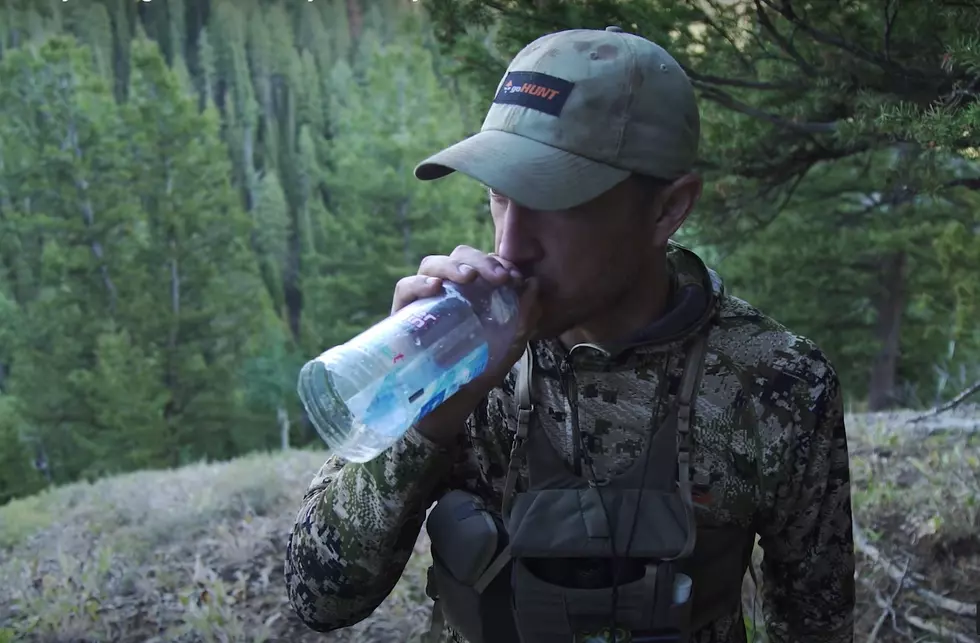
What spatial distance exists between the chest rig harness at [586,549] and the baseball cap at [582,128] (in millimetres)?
395

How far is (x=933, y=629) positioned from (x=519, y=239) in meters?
2.72

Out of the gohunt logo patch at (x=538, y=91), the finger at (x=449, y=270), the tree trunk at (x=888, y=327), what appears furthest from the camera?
the tree trunk at (x=888, y=327)

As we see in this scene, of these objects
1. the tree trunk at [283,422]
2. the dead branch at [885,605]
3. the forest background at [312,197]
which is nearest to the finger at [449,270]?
the forest background at [312,197]

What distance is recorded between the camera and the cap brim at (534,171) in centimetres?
138

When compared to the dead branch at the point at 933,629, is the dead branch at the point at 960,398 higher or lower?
higher

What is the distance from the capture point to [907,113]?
2295 millimetres

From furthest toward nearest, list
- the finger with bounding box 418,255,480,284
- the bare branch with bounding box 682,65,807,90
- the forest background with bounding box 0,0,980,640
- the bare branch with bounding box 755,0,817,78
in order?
the forest background with bounding box 0,0,980,640
the bare branch with bounding box 682,65,807,90
the bare branch with bounding box 755,0,817,78
the finger with bounding box 418,255,480,284

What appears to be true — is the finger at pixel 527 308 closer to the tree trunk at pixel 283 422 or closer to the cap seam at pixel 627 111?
the cap seam at pixel 627 111

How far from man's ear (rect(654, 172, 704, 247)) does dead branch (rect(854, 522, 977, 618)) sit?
8.32 ft

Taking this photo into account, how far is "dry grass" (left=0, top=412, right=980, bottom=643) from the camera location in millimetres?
3410

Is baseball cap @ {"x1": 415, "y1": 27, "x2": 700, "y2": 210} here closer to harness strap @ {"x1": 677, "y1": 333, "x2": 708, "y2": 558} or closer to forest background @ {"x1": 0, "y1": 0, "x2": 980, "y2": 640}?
harness strap @ {"x1": 677, "y1": 333, "x2": 708, "y2": 558}

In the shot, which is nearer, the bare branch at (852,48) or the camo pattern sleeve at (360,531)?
the camo pattern sleeve at (360,531)

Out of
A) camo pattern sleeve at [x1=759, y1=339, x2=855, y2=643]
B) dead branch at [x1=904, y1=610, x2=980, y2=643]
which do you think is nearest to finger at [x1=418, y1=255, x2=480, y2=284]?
camo pattern sleeve at [x1=759, y1=339, x2=855, y2=643]

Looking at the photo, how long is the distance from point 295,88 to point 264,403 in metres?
9.03
